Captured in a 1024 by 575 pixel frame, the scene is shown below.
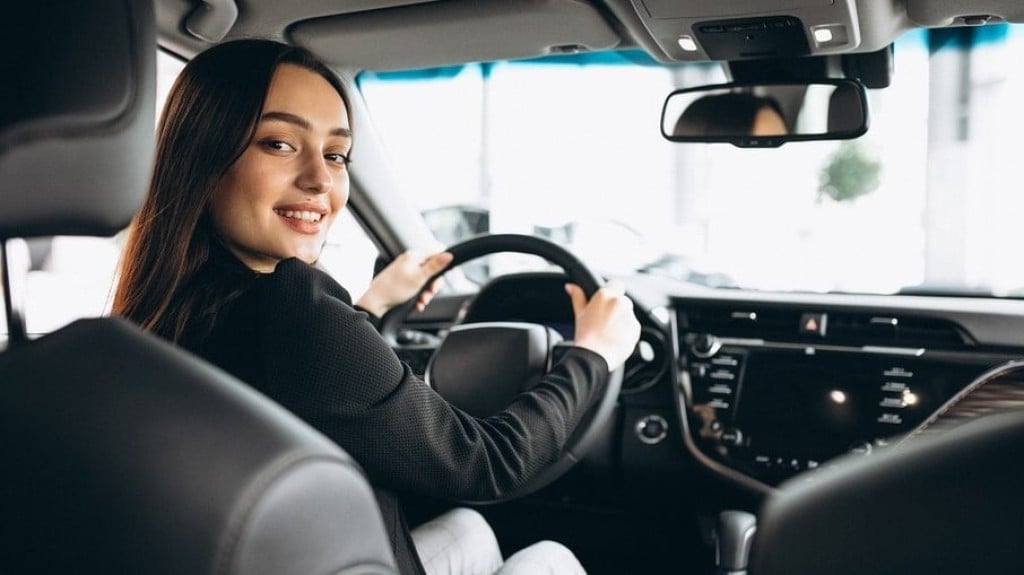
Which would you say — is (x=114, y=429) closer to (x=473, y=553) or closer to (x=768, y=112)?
(x=473, y=553)

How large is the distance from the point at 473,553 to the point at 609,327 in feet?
2.30

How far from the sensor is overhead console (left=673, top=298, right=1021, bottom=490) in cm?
274

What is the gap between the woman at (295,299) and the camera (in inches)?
58.7

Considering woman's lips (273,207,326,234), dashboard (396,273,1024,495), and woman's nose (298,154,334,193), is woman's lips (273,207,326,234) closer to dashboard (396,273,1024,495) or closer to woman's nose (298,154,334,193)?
woman's nose (298,154,334,193)

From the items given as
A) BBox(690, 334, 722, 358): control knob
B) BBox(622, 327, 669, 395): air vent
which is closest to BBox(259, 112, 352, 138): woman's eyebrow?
BBox(622, 327, 669, 395): air vent

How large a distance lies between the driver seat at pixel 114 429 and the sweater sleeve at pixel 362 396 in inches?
17.6

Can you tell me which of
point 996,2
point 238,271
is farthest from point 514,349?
point 996,2

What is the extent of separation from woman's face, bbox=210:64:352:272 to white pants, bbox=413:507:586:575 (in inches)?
30.6

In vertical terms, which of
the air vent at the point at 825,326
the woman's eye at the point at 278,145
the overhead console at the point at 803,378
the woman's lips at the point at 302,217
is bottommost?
the overhead console at the point at 803,378

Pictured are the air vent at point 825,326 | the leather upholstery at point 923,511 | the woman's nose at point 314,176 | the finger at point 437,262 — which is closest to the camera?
the leather upholstery at point 923,511

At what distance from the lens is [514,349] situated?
8.48 ft

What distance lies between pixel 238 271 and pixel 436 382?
0.98m

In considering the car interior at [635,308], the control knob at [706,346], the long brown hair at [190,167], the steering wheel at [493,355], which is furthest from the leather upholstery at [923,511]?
the control knob at [706,346]

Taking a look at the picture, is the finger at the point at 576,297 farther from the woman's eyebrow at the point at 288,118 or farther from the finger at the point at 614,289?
the woman's eyebrow at the point at 288,118
